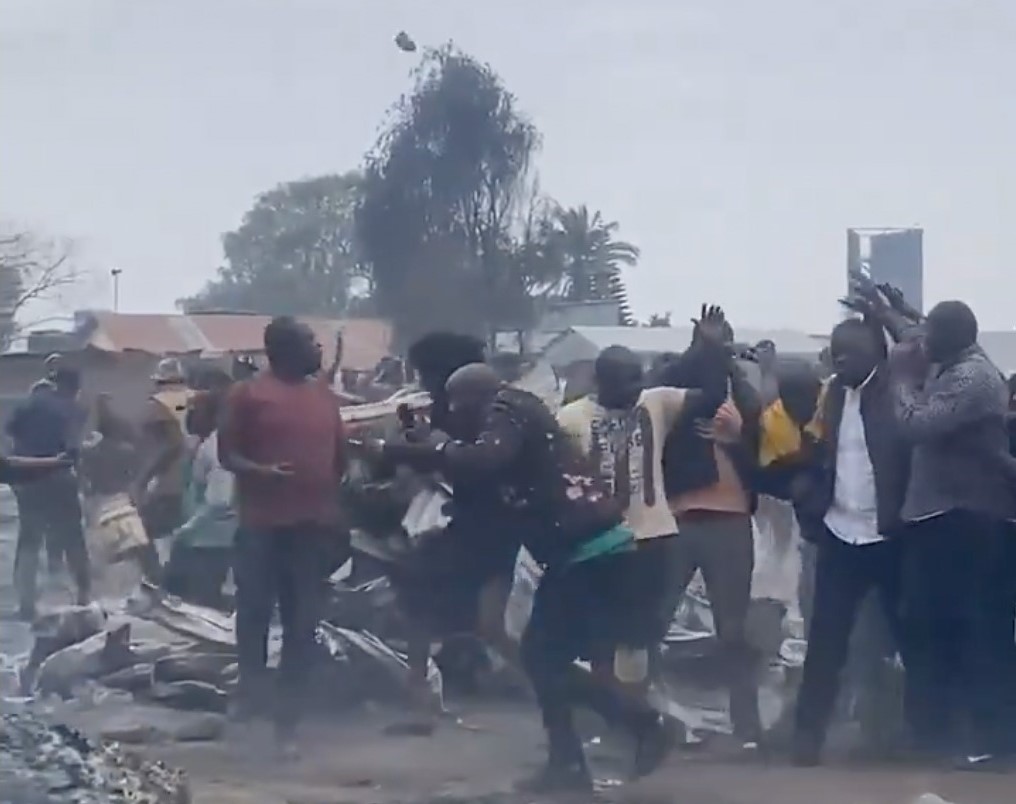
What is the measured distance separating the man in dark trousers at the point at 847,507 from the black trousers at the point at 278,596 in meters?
1.38

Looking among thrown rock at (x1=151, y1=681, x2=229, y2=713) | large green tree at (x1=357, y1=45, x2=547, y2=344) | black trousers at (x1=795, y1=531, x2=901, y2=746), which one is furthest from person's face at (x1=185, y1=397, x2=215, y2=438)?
black trousers at (x1=795, y1=531, x2=901, y2=746)

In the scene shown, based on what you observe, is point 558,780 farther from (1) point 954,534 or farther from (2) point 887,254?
(2) point 887,254

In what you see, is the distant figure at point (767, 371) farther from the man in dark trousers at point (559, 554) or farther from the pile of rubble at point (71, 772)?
the pile of rubble at point (71, 772)

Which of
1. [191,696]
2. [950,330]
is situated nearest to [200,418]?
[191,696]

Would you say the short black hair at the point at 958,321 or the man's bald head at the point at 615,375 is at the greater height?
the short black hair at the point at 958,321

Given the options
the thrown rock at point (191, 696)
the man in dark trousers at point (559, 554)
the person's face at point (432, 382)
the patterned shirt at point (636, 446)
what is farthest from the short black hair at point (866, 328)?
the thrown rock at point (191, 696)

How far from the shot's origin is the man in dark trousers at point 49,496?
223 inches

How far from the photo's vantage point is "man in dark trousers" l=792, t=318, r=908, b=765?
18.9 ft

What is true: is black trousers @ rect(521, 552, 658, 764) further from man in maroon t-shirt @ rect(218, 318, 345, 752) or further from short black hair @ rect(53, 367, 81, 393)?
short black hair @ rect(53, 367, 81, 393)

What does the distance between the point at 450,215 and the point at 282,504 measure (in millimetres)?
926

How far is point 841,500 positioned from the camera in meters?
5.83

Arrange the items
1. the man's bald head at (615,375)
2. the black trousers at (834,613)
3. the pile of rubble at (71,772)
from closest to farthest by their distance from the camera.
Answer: the pile of rubble at (71,772)
the man's bald head at (615,375)
the black trousers at (834,613)

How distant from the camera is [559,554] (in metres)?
5.62

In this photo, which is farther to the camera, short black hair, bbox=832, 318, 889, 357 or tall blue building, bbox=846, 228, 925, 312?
short black hair, bbox=832, 318, 889, 357
